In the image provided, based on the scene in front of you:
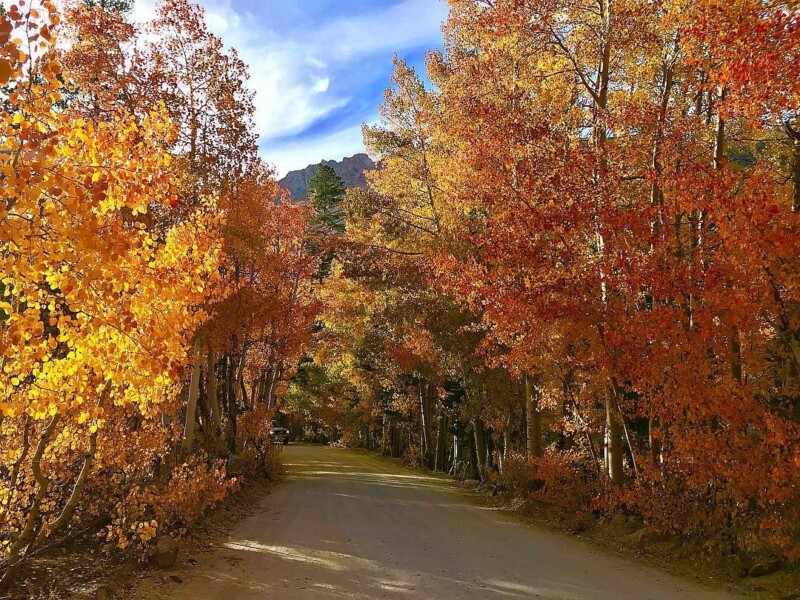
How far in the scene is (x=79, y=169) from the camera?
3.90 m

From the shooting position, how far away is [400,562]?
7957 millimetres

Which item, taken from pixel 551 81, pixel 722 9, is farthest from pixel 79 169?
pixel 551 81

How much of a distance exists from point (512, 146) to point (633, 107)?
2640mm

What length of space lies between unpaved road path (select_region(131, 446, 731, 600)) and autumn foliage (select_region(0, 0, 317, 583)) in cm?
118

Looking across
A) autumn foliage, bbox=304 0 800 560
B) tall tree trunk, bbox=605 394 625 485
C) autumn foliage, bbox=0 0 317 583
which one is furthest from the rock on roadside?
tall tree trunk, bbox=605 394 625 485

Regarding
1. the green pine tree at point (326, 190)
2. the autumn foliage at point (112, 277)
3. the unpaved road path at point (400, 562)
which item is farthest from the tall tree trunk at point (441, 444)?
the green pine tree at point (326, 190)

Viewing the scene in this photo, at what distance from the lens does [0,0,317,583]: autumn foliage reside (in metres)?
3.68

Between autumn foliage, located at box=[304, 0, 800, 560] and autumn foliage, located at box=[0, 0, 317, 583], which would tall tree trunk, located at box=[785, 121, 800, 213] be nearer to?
autumn foliage, located at box=[304, 0, 800, 560]

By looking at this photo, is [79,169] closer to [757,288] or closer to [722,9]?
[722,9]

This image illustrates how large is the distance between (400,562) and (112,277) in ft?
19.5

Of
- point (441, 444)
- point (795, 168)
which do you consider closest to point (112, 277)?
point (795, 168)

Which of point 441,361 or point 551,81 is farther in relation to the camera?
point 441,361

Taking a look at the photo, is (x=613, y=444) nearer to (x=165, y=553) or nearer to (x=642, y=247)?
(x=642, y=247)

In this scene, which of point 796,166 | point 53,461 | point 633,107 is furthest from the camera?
point 633,107
